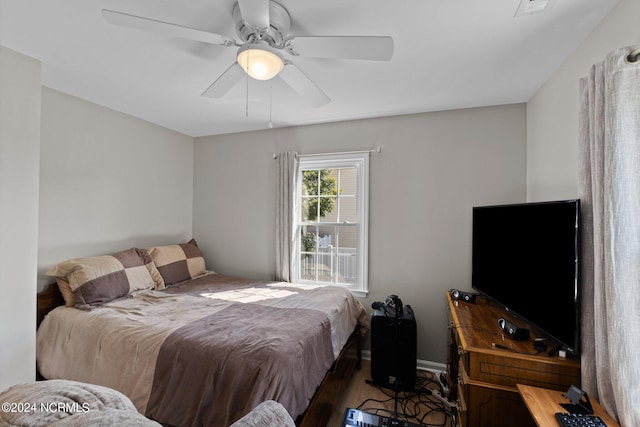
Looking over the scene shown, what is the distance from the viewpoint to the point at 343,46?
53.4 inches

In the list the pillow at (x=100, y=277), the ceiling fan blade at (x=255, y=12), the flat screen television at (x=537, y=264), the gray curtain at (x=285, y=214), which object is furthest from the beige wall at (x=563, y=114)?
the pillow at (x=100, y=277)

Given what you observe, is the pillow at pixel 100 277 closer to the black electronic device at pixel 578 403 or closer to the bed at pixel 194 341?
the bed at pixel 194 341

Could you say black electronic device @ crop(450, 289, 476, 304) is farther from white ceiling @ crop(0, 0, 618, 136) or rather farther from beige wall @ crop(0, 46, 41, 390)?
beige wall @ crop(0, 46, 41, 390)

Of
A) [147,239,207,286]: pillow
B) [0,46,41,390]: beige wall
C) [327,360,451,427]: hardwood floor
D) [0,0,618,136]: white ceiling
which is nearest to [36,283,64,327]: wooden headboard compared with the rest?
[0,46,41,390]: beige wall

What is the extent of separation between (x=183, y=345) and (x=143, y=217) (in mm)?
2057

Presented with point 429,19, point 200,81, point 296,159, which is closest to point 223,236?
point 296,159

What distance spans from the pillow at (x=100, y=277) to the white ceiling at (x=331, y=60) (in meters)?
1.47

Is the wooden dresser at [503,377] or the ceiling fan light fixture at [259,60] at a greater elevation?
the ceiling fan light fixture at [259,60]

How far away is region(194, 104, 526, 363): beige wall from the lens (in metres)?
A: 2.59

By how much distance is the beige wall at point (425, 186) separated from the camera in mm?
2586

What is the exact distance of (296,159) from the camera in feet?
10.6

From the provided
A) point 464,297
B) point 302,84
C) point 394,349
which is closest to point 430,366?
point 394,349

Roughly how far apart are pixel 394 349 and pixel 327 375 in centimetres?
81

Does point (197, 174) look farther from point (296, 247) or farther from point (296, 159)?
point (296, 247)
